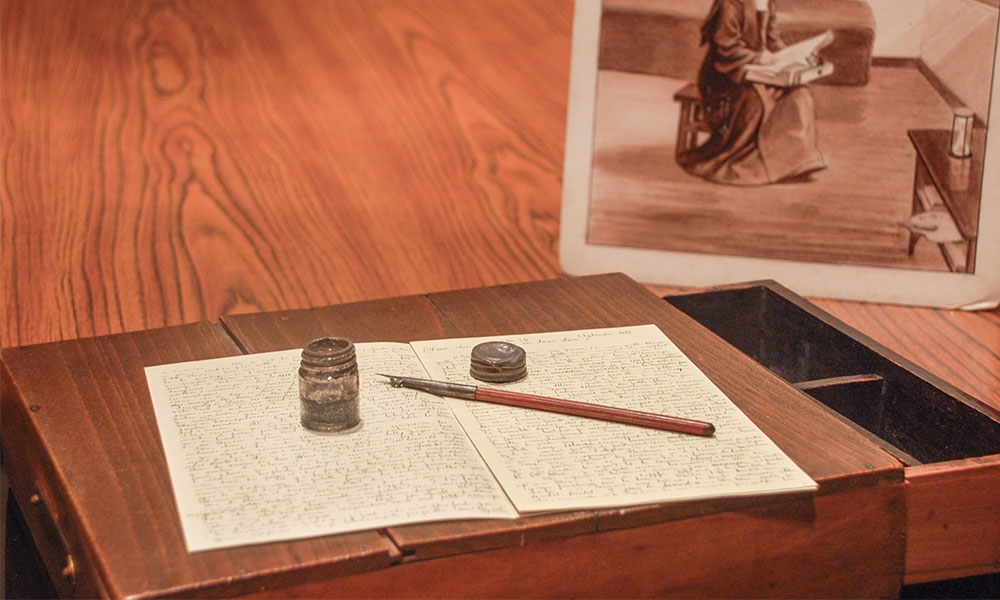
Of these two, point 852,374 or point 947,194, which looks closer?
point 852,374

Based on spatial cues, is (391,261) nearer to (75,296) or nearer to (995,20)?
(75,296)

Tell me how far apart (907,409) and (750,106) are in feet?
1.78

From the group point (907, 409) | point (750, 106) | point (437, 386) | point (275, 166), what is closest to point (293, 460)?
point (437, 386)

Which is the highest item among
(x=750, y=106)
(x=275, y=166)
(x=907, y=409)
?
(x=750, y=106)

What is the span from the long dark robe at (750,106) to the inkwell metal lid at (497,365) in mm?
660

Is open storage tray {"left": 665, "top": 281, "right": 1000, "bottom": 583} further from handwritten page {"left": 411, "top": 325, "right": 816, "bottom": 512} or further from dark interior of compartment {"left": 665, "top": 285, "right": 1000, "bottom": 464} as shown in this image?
handwritten page {"left": 411, "top": 325, "right": 816, "bottom": 512}

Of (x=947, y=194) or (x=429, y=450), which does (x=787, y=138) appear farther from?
(x=429, y=450)

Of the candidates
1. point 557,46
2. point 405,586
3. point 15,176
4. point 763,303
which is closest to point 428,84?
point 557,46

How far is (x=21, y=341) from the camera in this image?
1383mm

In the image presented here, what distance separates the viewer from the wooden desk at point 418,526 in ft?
2.56

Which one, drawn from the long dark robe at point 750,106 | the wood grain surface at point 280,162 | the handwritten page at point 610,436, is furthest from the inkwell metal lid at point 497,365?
the long dark robe at point 750,106

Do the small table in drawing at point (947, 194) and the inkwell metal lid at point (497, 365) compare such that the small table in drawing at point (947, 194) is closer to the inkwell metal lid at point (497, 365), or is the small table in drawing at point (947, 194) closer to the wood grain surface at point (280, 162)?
the wood grain surface at point (280, 162)

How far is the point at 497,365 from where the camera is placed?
1037 mm

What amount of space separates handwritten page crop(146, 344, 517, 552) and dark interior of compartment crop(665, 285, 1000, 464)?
1.25 feet
